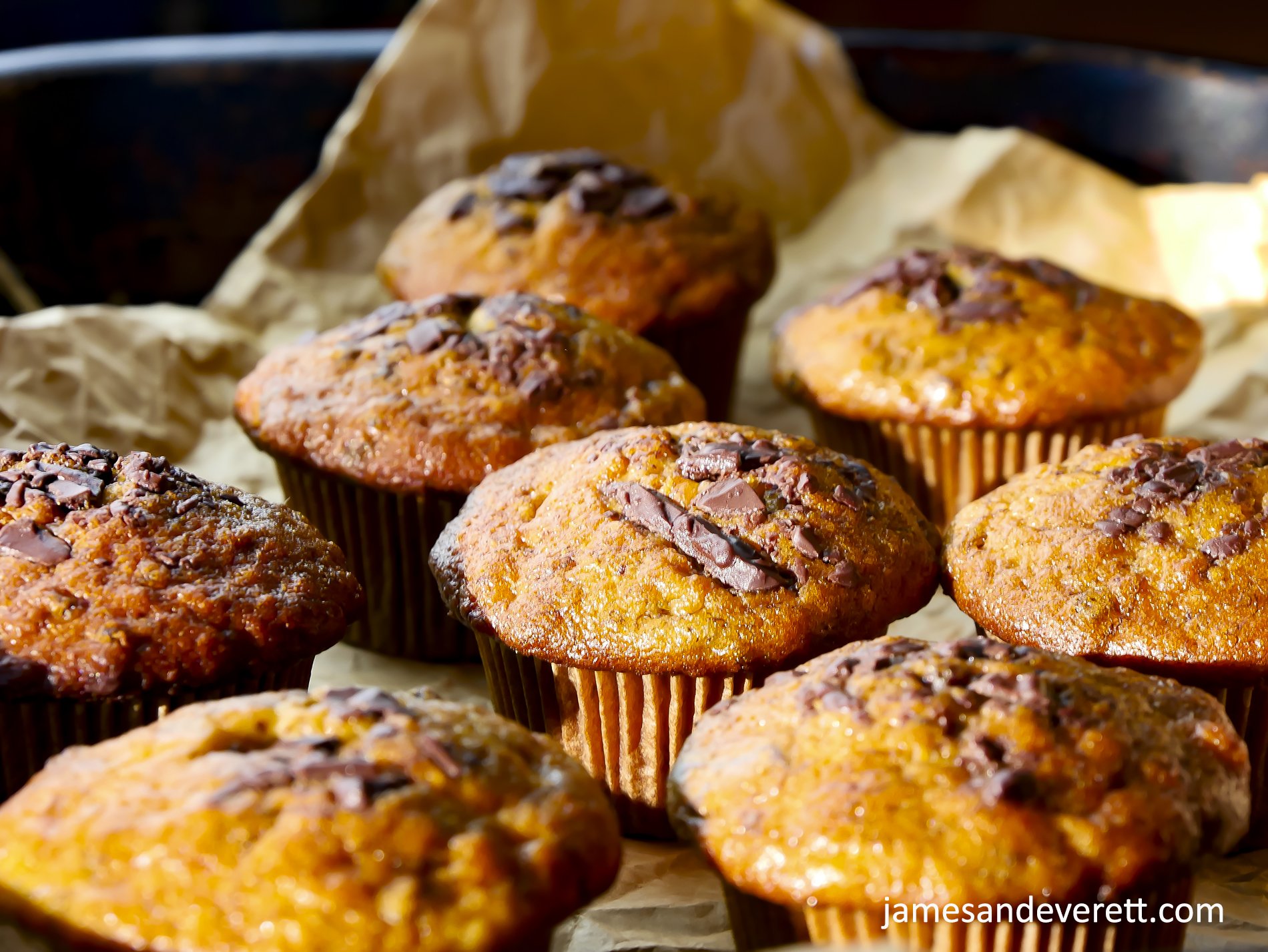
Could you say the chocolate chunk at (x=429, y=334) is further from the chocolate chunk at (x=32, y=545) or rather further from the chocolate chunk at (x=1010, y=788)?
the chocolate chunk at (x=1010, y=788)

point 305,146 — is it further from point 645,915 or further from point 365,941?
point 365,941

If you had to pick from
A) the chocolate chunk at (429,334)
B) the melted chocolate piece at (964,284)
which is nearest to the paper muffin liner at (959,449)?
the melted chocolate piece at (964,284)

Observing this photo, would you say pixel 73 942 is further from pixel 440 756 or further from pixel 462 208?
pixel 462 208

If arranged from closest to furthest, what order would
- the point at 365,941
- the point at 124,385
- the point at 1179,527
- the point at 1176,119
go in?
the point at 365,941 → the point at 1179,527 → the point at 124,385 → the point at 1176,119

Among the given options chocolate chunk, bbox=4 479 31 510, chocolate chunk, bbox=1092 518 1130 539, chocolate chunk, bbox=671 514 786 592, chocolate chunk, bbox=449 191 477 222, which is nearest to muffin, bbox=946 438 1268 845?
chocolate chunk, bbox=1092 518 1130 539

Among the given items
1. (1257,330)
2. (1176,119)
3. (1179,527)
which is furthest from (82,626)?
(1176,119)

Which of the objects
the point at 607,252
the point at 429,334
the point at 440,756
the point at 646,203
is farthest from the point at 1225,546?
the point at 646,203
